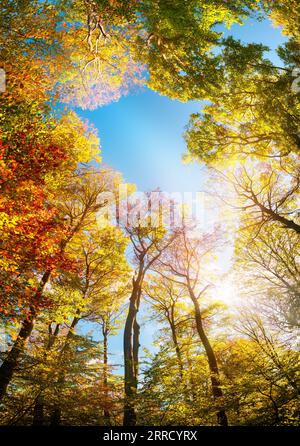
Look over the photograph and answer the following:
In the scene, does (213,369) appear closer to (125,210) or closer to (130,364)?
(130,364)

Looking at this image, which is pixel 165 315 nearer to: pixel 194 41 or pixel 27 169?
pixel 27 169

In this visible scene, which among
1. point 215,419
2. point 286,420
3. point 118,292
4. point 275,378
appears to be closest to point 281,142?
point 275,378

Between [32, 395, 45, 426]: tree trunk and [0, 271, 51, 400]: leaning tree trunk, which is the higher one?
[0, 271, 51, 400]: leaning tree trunk

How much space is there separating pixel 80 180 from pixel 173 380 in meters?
10.00

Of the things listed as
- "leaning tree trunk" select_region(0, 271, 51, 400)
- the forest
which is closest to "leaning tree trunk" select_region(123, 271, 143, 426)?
the forest

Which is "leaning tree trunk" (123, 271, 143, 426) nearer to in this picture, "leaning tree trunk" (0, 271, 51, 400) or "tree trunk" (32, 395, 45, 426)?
"tree trunk" (32, 395, 45, 426)

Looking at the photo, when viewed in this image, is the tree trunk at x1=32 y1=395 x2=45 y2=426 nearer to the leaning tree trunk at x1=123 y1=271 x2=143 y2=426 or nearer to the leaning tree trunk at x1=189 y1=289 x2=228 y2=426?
the leaning tree trunk at x1=123 y1=271 x2=143 y2=426

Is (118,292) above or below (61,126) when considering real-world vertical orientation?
below

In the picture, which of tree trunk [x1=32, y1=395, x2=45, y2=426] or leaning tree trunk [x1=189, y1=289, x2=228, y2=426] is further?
leaning tree trunk [x1=189, y1=289, x2=228, y2=426]

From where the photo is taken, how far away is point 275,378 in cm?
540

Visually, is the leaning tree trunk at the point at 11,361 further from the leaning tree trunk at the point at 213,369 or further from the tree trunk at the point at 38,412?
the leaning tree trunk at the point at 213,369

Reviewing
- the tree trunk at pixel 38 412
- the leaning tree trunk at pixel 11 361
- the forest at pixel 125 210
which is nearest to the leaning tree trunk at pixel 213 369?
the forest at pixel 125 210

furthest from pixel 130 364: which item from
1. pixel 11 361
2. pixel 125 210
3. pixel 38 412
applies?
pixel 125 210
